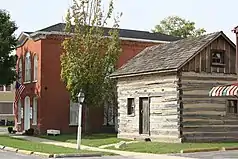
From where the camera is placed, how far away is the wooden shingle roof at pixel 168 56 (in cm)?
2923

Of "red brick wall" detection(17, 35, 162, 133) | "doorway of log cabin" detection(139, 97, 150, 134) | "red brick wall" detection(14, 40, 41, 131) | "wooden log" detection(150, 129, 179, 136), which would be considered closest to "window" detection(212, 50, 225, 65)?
"doorway of log cabin" detection(139, 97, 150, 134)

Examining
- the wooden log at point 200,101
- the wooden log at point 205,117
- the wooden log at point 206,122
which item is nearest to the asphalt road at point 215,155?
the wooden log at point 206,122

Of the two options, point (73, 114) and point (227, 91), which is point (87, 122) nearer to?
point (73, 114)

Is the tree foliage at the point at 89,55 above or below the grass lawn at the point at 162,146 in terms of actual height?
above

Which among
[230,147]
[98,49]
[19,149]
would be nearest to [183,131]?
[230,147]

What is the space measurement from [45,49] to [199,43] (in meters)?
15.0

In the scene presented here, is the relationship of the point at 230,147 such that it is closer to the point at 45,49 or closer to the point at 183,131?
the point at 183,131

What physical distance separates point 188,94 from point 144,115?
3531 millimetres

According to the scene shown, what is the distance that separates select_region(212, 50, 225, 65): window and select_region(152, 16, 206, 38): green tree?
4623 cm

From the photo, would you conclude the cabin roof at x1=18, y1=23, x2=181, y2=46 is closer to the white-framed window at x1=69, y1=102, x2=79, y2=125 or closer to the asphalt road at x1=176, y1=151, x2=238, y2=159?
the white-framed window at x1=69, y1=102, x2=79, y2=125

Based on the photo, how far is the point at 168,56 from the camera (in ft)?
102

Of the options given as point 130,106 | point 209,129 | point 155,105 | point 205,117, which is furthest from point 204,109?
point 130,106

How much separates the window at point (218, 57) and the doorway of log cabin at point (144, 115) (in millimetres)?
4340

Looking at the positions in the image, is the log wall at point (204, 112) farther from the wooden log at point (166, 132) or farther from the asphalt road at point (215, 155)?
the asphalt road at point (215, 155)
